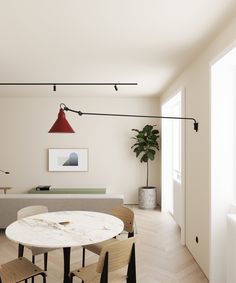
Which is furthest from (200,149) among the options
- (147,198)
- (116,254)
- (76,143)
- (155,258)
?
(76,143)

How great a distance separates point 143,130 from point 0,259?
4.32 m

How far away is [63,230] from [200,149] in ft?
6.38

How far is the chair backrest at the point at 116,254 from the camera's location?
2236 mm

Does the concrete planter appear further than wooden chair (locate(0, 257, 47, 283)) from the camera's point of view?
Yes

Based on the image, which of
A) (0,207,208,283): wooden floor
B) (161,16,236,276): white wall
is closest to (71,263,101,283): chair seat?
(0,207,208,283): wooden floor

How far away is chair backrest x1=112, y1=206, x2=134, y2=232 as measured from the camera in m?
3.38

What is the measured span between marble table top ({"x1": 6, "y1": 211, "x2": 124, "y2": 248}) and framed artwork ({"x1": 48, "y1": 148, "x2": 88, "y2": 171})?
4.16 metres

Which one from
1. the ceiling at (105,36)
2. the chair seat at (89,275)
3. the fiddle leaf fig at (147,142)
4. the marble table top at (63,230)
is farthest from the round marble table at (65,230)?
the fiddle leaf fig at (147,142)

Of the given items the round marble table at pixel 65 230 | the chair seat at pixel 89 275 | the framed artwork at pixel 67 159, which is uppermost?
the framed artwork at pixel 67 159

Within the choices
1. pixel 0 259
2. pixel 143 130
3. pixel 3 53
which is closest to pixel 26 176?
pixel 143 130

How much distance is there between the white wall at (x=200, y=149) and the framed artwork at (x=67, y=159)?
12.0 ft

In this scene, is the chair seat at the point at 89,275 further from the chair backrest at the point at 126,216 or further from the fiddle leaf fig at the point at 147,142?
the fiddle leaf fig at the point at 147,142

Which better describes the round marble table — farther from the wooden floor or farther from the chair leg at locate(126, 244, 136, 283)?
the wooden floor

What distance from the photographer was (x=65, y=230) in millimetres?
2699
